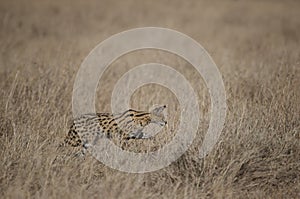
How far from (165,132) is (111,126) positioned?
1.66 ft

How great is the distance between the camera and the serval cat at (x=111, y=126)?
4.57 m

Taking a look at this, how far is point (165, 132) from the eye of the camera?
4.67 m

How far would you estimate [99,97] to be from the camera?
6609 mm

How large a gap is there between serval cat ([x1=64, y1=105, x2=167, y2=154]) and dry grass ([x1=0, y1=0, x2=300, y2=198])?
0.16 metres

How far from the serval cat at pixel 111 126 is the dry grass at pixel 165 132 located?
0.54 ft

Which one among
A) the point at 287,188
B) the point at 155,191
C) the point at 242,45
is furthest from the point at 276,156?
the point at 242,45

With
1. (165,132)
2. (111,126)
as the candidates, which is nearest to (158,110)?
(165,132)

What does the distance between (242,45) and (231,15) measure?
10.5 ft

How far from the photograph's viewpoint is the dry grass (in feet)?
12.8

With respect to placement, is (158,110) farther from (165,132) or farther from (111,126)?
(111,126)

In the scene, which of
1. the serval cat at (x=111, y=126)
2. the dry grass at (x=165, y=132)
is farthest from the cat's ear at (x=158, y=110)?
the dry grass at (x=165, y=132)

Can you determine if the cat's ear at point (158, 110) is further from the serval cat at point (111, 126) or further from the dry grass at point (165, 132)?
the dry grass at point (165, 132)

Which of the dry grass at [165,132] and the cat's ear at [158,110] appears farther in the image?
the cat's ear at [158,110]

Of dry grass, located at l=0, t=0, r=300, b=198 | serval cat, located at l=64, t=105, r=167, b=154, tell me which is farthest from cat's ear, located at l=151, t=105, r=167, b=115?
dry grass, located at l=0, t=0, r=300, b=198
